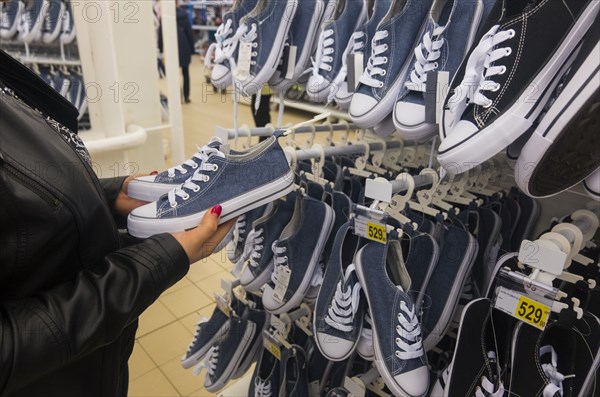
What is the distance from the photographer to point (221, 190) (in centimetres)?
85

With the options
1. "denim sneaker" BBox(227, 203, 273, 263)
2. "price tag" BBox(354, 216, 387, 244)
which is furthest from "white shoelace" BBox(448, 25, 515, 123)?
"denim sneaker" BBox(227, 203, 273, 263)

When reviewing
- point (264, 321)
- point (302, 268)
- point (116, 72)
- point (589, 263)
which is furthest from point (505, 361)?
point (116, 72)

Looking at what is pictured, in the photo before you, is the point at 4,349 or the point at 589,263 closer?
the point at 4,349

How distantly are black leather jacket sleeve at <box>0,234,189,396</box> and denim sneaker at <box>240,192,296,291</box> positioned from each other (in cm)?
52

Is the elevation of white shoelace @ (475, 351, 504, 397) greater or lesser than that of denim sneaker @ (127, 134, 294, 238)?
lesser

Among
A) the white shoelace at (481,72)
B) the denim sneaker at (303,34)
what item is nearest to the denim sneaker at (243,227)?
the denim sneaker at (303,34)

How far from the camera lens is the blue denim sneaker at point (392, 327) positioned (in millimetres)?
864

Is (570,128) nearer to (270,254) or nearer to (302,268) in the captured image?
(302,268)

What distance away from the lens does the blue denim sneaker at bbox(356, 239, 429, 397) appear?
86cm

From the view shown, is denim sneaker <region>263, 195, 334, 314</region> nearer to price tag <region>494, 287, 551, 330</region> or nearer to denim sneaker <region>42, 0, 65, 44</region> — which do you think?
price tag <region>494, 287, 551, 330</region>

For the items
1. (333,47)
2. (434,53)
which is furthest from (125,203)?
(434,53)

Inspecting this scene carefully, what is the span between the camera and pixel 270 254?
117 cm

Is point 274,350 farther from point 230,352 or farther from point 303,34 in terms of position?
point 303,34

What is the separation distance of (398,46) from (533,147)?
0.40 m
